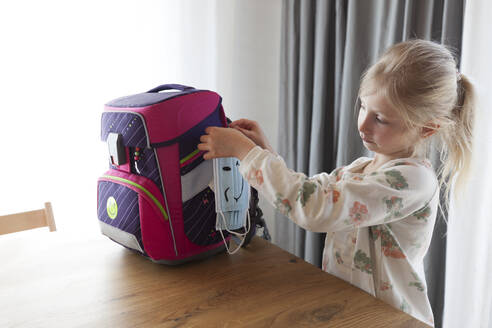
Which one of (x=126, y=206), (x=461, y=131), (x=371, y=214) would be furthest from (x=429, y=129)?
(x=126, y=206)

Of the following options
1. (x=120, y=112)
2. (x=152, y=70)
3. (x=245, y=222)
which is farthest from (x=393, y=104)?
(x=152, y=70)

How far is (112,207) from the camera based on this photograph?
81 centimetres

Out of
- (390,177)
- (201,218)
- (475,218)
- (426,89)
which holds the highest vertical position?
(426,89)

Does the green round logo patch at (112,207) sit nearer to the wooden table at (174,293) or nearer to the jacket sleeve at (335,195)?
the wooden table at (174,293)

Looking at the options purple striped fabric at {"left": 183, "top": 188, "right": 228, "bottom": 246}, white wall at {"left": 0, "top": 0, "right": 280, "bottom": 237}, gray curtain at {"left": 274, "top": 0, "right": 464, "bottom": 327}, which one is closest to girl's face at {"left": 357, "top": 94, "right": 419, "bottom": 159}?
purple striped fabric at {"left": 183, "top": 188, "right": 228, "bottom": 246}

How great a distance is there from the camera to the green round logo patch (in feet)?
2.61

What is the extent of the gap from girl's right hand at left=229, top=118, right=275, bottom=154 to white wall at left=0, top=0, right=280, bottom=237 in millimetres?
757

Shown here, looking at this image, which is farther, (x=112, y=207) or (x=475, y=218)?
(x=475, y=218)

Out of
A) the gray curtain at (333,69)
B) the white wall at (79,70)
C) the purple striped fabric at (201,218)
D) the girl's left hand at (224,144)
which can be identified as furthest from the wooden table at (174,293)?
the gray curtain at (333,69)

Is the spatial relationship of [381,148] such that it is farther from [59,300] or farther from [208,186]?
[59,300]

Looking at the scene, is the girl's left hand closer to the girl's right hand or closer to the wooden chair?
the girl's right hand

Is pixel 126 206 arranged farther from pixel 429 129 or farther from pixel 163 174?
pixel 429 129

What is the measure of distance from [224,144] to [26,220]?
658 millimetres

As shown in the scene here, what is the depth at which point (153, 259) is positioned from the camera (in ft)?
2.52
